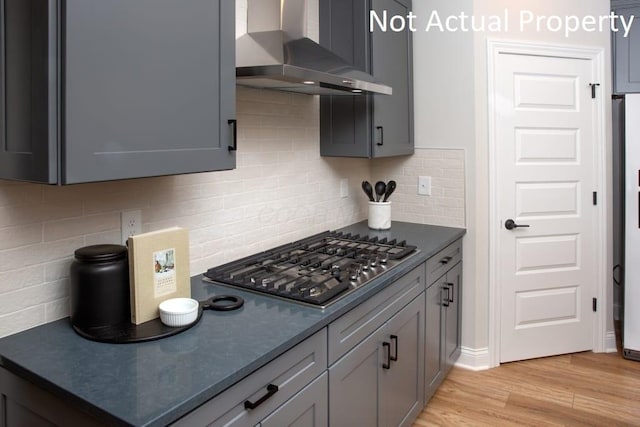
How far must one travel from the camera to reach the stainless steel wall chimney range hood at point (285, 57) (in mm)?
1806

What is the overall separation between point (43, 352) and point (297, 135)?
167 centimetres

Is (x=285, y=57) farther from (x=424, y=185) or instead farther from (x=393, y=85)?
(x=424, y=185)

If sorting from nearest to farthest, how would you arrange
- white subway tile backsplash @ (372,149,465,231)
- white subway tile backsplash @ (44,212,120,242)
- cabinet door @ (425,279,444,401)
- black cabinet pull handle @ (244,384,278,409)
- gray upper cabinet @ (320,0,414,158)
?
black cabinet pull handle @ (244,384,278,409) → white subway tile backsplash @ (44,212,120,242) → cabinet door @ (425,279,444,401) → gray upper cabinet @ (320,0,414,158) → white subway tile backsplash @ (372,149,465,231)

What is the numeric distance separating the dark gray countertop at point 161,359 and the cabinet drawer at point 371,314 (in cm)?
7

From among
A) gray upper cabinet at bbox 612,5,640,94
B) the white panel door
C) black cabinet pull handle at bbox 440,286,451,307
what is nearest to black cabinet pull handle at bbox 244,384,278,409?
black cabinet pull handle at bbox 440,286,451,307

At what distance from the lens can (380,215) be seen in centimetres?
304

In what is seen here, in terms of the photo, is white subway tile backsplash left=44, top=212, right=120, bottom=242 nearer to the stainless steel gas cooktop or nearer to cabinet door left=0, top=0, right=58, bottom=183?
cabinet door left=0, top=0, right=58, bottom=183

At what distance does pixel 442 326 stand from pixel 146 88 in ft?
6.95

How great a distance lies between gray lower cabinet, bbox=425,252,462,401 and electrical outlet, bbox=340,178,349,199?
2.54 ft

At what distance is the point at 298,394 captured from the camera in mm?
1491

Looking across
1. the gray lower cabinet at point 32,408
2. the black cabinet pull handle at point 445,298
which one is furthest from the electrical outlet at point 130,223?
the black cabinet pull handle at point 445,298

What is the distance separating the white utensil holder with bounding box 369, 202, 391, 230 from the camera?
3041mm

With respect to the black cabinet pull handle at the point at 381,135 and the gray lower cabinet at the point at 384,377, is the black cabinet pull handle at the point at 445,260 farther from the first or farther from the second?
the black cabinet pull handle at the point at 381,135

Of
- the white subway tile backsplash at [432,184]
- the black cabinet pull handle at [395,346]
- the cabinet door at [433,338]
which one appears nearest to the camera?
the black cabinet pull handle at [395,346]
